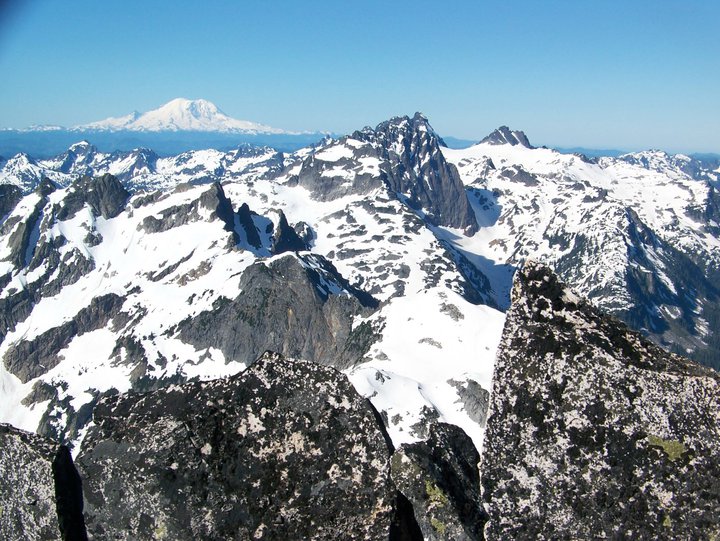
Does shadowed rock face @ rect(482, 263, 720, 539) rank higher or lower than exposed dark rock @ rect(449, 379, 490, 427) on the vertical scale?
higher

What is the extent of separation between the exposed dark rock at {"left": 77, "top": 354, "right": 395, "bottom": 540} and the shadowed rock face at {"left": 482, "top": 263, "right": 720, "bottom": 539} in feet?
8.32

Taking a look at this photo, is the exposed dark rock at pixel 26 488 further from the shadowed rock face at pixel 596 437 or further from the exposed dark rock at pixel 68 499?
the shadowed rock face at pixel 596 437

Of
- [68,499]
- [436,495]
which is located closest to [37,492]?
[68,499]

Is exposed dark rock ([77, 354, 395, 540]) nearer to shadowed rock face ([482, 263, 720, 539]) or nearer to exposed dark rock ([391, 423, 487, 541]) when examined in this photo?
exposed dark rock ([391, 423, 487, 541])

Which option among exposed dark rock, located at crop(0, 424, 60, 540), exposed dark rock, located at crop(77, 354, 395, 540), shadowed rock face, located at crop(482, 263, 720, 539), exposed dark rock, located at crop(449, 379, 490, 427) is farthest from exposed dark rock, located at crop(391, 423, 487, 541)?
exposed dark rock, located at crop(449, 379, 490, 427)

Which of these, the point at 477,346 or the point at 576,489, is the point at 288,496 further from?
the point at 477,346

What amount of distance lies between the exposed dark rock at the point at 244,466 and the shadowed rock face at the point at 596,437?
254cm

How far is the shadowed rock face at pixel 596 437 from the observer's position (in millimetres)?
9914

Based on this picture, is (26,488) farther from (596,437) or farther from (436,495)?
(596,437)

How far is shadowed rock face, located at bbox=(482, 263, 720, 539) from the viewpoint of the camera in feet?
32.5

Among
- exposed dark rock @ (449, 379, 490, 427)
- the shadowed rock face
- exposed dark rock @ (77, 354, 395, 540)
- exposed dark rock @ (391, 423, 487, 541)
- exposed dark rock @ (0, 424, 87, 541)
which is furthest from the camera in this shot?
exposed dark rock @ (449, 379, 490, 427)

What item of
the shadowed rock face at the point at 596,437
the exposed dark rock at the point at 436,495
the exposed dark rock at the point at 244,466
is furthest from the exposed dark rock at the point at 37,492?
the shadowed rock face at the point at 596,437

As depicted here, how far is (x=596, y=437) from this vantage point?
10383mm

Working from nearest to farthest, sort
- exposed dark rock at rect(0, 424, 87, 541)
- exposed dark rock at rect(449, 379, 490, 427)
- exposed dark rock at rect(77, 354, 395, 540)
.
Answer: exposed dark rock at rect(77, 354, 395, 540) → exposed dark rock at rect(0, 424, 87, 541) → exposed dark rock at rect(449, 379, 490, 427)
